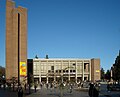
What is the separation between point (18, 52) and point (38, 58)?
3932 centimetres

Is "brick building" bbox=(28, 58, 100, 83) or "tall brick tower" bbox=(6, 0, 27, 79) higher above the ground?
"tall brick tower" bbox=(6, 0, 27, 79)

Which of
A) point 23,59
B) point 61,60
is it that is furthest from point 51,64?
point 23,59

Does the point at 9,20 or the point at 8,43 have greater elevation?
the point at 9,20

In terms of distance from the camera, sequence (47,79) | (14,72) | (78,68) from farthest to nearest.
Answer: (78,68) < (47,79) < (14,72)

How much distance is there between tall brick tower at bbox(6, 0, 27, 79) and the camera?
12134 cm

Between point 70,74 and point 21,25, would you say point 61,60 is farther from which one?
point 21,25

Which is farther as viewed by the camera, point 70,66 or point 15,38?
point 70,66

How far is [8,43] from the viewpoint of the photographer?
122m

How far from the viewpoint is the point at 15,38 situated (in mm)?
123188

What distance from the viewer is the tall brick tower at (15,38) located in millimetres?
121338

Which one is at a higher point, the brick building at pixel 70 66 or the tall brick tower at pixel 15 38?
the tall brick tower at pixel 15 38

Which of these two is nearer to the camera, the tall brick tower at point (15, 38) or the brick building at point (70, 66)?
the tall brick tower at point (15, 38)

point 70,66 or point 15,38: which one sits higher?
point 15,38

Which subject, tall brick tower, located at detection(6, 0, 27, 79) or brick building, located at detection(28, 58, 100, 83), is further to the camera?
brick building, located at detection(28, 58, 100, 83)
